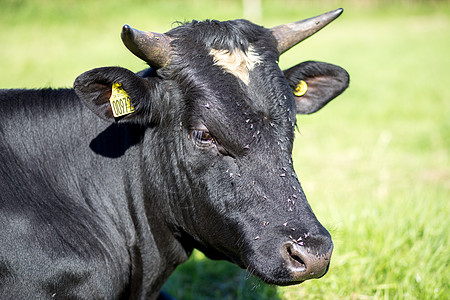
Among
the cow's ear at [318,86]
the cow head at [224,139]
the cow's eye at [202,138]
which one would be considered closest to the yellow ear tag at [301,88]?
the cow's ear at [318,86]

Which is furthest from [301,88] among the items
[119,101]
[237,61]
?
[119,101]

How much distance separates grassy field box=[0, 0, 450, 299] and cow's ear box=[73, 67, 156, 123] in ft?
4.38

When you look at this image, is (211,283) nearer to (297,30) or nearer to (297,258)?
(297,258)

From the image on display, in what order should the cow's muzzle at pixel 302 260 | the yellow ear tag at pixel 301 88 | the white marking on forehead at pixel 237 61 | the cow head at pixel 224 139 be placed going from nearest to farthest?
the cow's muzzle at pixel 302 260 < the cow head at pixel 224 139 < the white marking on forehead at pixel 237 61 < the yellow ear tag at pixel 301 88

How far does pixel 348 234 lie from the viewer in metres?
5.22

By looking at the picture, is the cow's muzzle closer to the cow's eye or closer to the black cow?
the black cow

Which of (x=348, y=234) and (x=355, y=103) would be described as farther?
(x=355, y=103)

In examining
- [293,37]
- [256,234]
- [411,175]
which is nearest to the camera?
[256,234]

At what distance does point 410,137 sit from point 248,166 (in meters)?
7.74

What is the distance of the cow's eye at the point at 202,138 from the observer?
10.5 ft

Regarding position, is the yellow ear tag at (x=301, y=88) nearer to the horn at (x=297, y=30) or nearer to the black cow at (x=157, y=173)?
the black cow at (x=157, y=173)

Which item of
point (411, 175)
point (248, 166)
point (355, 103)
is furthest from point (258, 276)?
point (355, 103)

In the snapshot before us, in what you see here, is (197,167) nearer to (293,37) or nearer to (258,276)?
(258,276)

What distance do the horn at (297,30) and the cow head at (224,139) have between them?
194 mm
